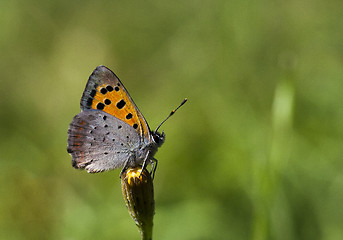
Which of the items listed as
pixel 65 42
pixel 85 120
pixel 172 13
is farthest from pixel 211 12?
pixel 85 120

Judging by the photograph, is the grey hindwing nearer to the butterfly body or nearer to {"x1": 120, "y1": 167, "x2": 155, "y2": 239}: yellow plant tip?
the butterfly body

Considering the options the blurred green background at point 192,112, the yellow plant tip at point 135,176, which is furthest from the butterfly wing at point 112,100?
the blurred green background at point 192,112

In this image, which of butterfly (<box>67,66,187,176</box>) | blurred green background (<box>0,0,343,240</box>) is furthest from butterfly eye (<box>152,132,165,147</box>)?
blurred green background (<box>0,0,343,240</box>)

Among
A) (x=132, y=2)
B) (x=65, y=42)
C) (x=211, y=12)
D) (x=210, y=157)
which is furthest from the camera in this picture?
(x=132, y=2)

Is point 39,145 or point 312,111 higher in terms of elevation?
point 39,145

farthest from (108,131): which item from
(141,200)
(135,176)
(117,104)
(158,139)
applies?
(141,200)

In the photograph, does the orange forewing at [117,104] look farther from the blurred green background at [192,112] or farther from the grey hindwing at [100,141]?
the blurred green background at [192,112]

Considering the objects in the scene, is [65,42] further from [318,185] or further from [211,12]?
[318,185]
